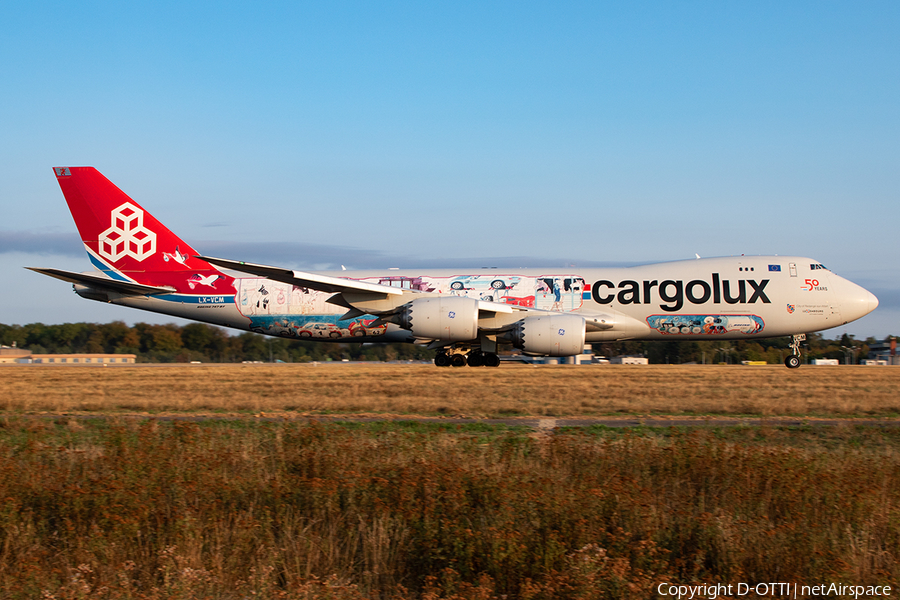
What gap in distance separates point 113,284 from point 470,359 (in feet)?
43.8

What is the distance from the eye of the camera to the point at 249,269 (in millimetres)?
21969

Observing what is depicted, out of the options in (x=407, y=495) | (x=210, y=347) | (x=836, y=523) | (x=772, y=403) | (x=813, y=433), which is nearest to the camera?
(x=836, y=523)

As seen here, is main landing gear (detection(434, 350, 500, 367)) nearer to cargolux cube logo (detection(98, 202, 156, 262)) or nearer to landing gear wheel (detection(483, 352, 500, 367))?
landing gear wheel (detection(483, 352, 500, 367))

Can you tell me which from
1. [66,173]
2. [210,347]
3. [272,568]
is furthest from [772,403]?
[210,347]

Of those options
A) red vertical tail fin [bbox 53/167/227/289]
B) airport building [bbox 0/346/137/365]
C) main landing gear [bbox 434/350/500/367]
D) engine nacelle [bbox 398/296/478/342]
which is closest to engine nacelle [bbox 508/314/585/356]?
engine nacelle [bbox 398/296/478/342]

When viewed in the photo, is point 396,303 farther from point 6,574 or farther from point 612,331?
point 6,574

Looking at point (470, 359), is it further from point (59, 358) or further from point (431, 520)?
point (59, 358)

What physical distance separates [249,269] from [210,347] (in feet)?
105

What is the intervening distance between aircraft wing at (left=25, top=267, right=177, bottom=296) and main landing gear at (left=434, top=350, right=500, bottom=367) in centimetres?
1052

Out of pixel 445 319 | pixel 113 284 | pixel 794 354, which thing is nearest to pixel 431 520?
pixel 445 319

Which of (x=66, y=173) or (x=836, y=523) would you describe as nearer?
(x=836, y=523)

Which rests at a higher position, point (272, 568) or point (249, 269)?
point (249, 269)

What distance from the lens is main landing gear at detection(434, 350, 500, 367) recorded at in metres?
27.1

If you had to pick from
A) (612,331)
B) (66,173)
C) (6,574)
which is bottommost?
(6,574)
